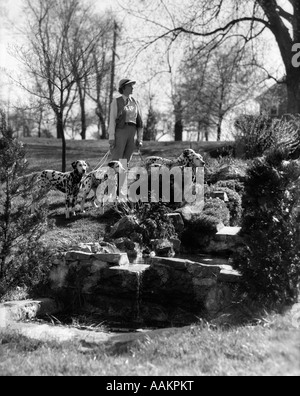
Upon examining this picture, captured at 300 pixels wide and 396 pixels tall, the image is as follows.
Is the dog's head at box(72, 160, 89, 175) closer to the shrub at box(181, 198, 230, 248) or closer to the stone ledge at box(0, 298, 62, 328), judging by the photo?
the shrub at box(181, 198, 230, 248)

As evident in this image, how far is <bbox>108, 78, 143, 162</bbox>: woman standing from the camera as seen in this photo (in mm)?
10680

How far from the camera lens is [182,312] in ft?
24.2

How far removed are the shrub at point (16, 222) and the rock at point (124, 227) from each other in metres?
2.36

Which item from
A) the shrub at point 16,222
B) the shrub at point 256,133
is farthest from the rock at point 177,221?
the shrub at point 256,133

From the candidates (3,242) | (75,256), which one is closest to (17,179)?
(3,242)

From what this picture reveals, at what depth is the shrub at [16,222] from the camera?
6922mm

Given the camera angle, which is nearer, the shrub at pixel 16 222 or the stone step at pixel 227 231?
the shrub at pixel 16 222

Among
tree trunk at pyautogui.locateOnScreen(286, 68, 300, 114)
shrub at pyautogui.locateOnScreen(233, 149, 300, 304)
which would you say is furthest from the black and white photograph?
tree trunk at pyautogui.locateOnScreen(286, 68, 300, 114)

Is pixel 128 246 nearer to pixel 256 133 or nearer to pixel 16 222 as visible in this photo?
pixel 16 222

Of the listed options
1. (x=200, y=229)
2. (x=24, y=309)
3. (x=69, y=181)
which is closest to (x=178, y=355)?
(x=24, y=309)

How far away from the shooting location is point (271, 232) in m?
6.17

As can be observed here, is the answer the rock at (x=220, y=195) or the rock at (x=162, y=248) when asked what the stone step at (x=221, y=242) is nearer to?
the rock at (x=162, y=248)

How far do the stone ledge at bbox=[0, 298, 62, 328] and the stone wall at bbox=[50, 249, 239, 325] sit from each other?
347 millimetres

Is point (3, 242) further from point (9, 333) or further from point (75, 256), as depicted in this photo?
point (9, 333)
